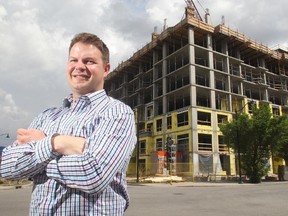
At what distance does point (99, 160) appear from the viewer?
1799 millimetres

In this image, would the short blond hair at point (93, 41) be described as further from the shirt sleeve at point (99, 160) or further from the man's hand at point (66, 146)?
the man's hand at point (66, 146)

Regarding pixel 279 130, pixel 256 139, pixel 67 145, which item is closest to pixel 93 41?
pixel 67 145

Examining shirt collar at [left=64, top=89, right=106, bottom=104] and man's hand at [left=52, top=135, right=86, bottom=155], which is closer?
man's hand at [left=52, top=135, right=86, bottom=155]

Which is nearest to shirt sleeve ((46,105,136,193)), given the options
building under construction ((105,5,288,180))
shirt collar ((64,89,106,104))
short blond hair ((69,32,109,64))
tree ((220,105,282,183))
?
shirt collar ((64,89,106,104))

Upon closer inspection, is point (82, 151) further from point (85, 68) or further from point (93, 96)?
point (85, 68)

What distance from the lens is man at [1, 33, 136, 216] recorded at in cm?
179

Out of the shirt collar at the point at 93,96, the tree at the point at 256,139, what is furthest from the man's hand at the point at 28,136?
the tree at the point at 256,139

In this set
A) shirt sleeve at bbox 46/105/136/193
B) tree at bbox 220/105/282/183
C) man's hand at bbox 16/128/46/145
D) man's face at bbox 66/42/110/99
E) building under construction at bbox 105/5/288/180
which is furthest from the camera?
building under construction at bbox 105/5/288/180

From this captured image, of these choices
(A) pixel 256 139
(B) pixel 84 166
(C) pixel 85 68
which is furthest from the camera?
(A) pixel 256 139

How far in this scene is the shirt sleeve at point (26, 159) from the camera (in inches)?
73.1

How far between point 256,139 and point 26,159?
32.9 m

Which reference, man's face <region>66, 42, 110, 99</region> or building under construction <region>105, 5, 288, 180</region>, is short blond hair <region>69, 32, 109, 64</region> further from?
building under construction <region>105, 5, 288, 180</region>

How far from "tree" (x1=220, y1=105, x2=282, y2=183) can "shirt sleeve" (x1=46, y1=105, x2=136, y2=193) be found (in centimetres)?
3185

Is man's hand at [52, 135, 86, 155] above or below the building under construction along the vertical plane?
below
